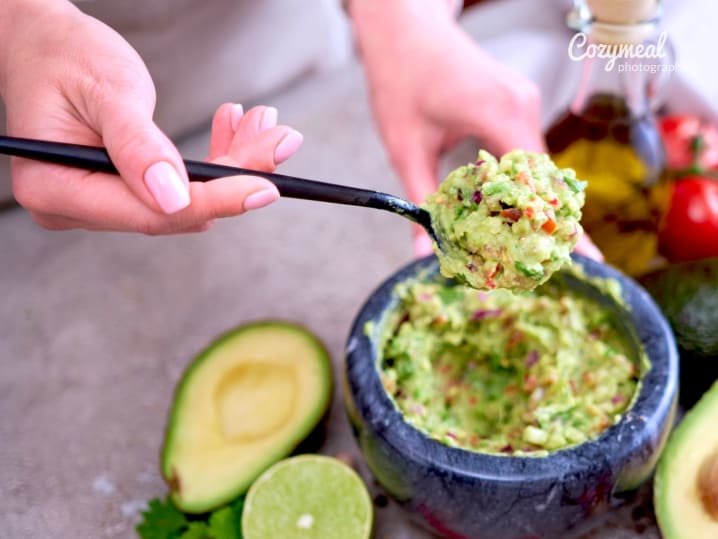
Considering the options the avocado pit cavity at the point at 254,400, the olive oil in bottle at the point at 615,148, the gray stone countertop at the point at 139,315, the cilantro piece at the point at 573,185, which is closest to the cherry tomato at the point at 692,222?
the olive oil in bottle at the point at 615,148

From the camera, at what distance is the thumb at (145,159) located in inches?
28.2

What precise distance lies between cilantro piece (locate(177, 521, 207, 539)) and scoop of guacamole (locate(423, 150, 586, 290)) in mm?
498

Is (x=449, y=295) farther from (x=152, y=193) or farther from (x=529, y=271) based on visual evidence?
(x=152, y=193)

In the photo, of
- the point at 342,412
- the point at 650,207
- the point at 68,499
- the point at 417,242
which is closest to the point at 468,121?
the point at 417,242

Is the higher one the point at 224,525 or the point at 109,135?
the point at 109,135

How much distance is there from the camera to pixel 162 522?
3.44 feet

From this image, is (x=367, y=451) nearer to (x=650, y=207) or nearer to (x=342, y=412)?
(x=342, y=412)

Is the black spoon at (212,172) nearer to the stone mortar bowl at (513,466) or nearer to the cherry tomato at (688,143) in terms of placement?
the stone mortar bowl at (513,466)

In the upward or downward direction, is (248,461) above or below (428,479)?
below

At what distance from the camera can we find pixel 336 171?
159cm

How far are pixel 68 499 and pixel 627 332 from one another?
0.84m

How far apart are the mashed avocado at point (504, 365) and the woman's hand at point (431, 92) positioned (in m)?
0.18

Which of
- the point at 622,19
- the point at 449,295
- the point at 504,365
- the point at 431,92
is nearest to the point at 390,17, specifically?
the point at 431,92

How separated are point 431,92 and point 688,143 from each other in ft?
1.84
